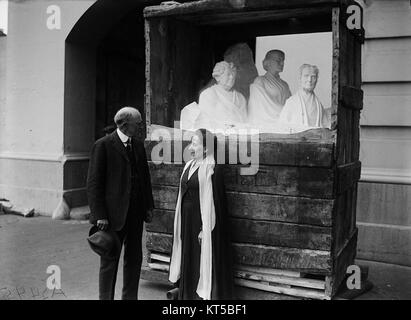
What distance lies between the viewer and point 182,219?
4.35 m

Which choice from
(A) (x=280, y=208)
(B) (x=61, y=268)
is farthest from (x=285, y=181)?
(B) (x=61, y=268)

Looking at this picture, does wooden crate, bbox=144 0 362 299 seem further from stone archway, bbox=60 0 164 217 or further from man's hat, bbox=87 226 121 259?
stone archway, bbox=60 0 164 217

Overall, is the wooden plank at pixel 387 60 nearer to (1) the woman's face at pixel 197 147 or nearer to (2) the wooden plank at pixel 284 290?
(1) the woman's face at pixel 197 147

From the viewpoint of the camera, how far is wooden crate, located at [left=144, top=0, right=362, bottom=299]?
13.6 ft

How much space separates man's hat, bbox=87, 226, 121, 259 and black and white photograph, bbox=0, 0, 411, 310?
12 mm

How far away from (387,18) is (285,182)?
124 inches

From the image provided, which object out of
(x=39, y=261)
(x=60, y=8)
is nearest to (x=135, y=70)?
(x=60, y=8)

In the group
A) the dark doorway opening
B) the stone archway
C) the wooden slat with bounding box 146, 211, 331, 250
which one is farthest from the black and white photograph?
the dark doorway opening

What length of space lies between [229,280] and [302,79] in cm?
208

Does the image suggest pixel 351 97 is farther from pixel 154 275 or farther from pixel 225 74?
pixel 154 275

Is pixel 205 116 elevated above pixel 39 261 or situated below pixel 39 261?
above

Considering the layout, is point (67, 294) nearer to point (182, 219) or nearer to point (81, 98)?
point (182, 219)

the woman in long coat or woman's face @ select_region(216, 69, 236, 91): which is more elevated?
woman's face @ select_region(216, 69, 236, 91)

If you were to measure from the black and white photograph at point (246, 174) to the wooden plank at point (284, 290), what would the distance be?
0.01 meters
